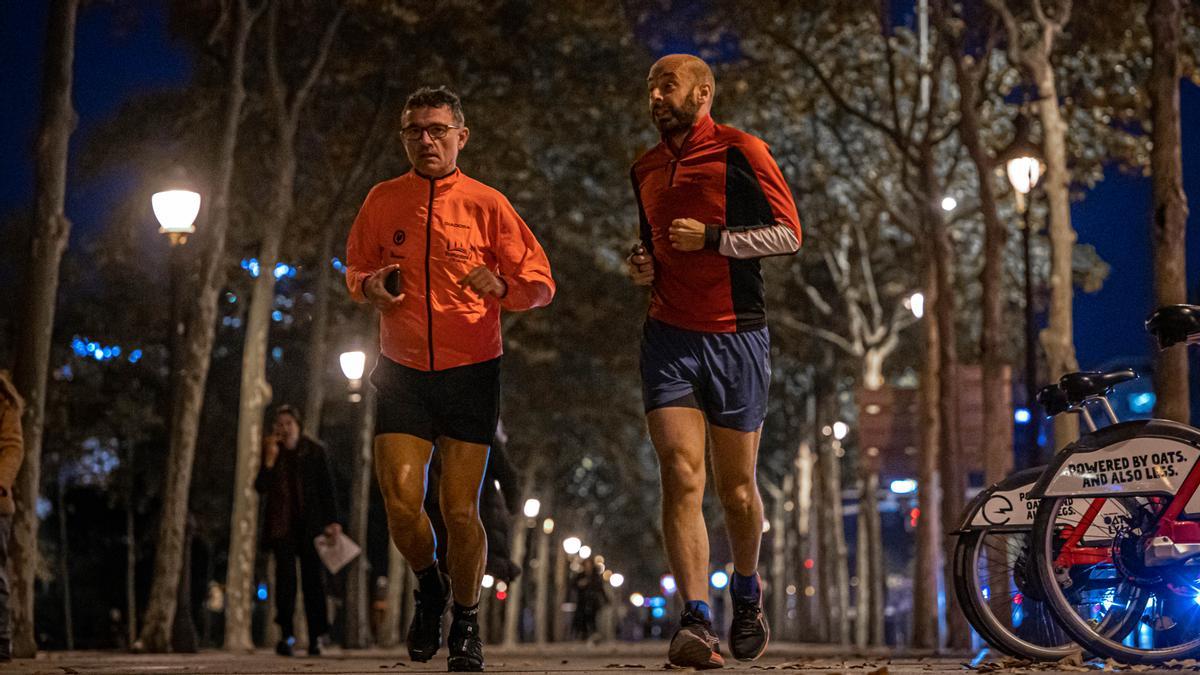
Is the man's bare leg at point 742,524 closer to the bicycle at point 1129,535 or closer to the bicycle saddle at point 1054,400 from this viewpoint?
the bicycle at point 1129,535

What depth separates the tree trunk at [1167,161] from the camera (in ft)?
49.9

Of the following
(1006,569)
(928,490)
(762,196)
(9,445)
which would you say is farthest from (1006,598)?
(928,490)

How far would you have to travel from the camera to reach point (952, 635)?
2442 cm

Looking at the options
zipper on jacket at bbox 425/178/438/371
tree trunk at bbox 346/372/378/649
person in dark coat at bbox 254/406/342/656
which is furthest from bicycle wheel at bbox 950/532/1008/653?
tree trunk at bbox 346/372/378/649

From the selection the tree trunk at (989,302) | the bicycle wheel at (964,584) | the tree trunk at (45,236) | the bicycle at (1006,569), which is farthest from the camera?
the tree trunk at (989,302)

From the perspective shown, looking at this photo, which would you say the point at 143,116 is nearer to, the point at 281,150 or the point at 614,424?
the point at 281,150

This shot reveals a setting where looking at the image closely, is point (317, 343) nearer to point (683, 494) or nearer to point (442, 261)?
point (442, 261)

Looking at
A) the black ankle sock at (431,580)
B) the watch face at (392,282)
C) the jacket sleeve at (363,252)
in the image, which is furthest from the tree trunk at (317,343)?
the watch face at (392,282)

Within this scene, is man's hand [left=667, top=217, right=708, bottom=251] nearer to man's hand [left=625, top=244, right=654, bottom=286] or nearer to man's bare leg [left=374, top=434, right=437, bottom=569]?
man's hand [left=625, top=244, right=654, bottom=286]

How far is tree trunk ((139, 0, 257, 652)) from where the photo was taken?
69.6 feet

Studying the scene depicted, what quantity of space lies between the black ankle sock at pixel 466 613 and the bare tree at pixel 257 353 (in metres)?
15.2

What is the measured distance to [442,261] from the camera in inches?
338

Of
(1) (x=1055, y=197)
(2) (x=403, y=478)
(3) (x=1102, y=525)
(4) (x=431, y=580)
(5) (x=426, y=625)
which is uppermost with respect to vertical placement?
(1) (x=1055, y=197)

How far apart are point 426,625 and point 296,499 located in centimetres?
803
